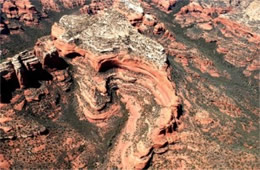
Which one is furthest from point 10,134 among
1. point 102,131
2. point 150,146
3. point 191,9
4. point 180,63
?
point 191,9

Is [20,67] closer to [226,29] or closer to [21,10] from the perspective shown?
[21,10]

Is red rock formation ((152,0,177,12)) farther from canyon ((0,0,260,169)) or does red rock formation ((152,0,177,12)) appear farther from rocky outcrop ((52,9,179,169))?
rocky outcrop ((52,9,179,169))

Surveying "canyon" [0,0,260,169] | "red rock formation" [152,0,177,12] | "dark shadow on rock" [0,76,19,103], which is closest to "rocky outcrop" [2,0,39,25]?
"canyon" [0,0,260,169]

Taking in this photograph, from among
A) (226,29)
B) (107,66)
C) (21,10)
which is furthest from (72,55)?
(226,29)

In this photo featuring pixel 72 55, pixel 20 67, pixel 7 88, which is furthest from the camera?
pixel 72 55

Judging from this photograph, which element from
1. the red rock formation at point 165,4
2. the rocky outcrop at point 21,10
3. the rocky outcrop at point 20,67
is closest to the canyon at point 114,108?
the rocky outcrop at point 20,67

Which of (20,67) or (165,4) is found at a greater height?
(20,67)

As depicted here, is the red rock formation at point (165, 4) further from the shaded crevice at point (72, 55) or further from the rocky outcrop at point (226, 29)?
the shaded crevice at point (72, 55)

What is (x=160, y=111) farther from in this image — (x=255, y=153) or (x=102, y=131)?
(x=255, y=153)
